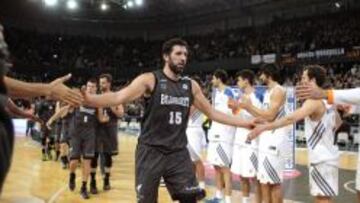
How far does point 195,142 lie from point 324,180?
385 centimetres

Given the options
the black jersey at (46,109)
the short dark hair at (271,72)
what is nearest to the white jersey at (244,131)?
the short dark hair at (271,72)

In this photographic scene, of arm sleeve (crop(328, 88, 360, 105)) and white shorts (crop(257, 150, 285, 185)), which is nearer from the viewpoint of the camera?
arm sleeve (crop(328, 88, 360, 105))

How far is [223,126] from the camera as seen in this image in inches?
366

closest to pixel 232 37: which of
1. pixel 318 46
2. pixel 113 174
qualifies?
pixel 318 46

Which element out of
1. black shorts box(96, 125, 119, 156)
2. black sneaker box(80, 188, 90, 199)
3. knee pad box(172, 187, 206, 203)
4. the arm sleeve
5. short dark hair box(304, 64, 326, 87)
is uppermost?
short dark hair box(304, 64, 326, 87)

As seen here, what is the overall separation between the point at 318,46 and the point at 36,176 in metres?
17.8

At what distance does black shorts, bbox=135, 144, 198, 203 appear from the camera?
5.73m

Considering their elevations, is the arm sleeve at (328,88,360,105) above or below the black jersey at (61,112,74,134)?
above

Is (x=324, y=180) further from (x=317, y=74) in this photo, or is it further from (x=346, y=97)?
(x=346, y=97)

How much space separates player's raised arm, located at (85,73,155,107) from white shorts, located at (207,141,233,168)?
3.64m

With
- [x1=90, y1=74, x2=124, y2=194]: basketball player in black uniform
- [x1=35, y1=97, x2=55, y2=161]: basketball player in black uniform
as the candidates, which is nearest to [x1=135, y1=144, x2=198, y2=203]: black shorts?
[x1=90, y1=74, x2=124, y2=194]: basketball player in black uniform

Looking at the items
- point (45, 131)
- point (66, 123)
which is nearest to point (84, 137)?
point (66, 123)

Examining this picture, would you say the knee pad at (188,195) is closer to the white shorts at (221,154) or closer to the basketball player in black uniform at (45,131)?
the white shorts at (221,154)

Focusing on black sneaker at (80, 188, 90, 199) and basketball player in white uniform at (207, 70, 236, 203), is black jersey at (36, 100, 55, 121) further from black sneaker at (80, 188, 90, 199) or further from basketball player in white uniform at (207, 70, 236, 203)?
basketball player in white uniform at (207, 70, 236, 203)
